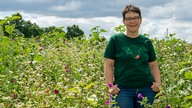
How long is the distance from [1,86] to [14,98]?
48cm

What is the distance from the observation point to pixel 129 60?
4.22 metres

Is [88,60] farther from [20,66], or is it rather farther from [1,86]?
[1,86]

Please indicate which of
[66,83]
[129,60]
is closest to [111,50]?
[129,60]

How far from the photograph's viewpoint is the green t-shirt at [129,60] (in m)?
4.23

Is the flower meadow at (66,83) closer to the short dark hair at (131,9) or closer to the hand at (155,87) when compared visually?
the hand at (155,87)

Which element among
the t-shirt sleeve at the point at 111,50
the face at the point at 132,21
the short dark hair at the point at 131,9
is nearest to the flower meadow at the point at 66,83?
the t-shirt sleeve at the point at 111,50

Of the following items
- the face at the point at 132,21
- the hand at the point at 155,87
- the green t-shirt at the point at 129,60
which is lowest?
the hand at the point at 155,87

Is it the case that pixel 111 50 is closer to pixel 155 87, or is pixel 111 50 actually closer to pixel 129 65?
pixel 129 65

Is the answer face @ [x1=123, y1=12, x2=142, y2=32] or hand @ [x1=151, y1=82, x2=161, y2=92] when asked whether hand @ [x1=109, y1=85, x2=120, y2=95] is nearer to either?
hand @ [x1=151, y1=82, x2=161, y2=92]

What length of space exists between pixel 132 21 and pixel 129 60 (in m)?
0.36

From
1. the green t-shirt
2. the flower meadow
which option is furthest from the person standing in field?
the flower meadow

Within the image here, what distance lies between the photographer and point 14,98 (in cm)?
495

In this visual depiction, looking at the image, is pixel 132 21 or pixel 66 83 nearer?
pixel 132 21

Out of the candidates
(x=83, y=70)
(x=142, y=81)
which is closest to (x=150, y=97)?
(x=142, y=81)
